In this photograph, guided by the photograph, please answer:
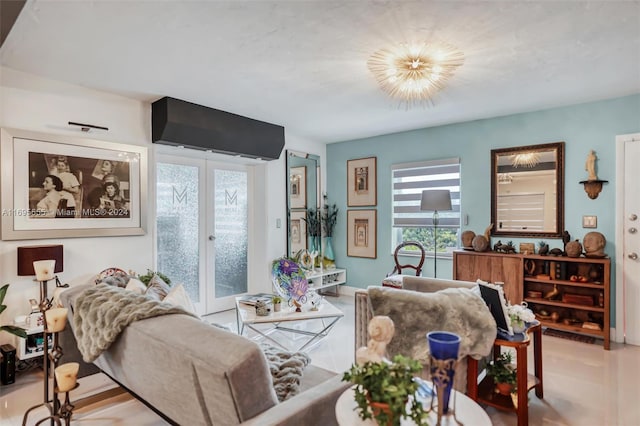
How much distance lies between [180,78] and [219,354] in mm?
2607

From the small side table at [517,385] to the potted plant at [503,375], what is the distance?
0.05m

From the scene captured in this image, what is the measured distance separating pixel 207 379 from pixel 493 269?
3649 mm

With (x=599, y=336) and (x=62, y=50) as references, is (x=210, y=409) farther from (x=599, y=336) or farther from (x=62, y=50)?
(x=599, y=336)

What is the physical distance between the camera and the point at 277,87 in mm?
3354

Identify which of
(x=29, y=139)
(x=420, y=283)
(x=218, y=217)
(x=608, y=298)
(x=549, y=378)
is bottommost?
(x=549, y=378)

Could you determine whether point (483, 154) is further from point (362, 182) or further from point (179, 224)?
point (179, 224)

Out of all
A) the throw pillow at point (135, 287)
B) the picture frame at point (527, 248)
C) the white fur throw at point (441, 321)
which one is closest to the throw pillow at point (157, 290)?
the throw pillow at point (135, 287)

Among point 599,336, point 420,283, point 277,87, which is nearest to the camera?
point 420,283

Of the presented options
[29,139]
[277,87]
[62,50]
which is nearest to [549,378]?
[277,87]

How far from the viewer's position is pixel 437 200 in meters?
4.44

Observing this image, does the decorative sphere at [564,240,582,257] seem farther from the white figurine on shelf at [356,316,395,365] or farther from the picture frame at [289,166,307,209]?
the picture frame at [289,166,307,209]

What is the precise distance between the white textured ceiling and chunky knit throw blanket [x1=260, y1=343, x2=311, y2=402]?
76.6 inches

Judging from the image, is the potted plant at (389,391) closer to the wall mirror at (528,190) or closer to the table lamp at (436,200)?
the table lamp at (436,200)

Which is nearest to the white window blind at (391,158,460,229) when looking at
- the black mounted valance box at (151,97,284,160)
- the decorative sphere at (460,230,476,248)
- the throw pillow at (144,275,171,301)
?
the decorative sphere at (460,230,476,248)
